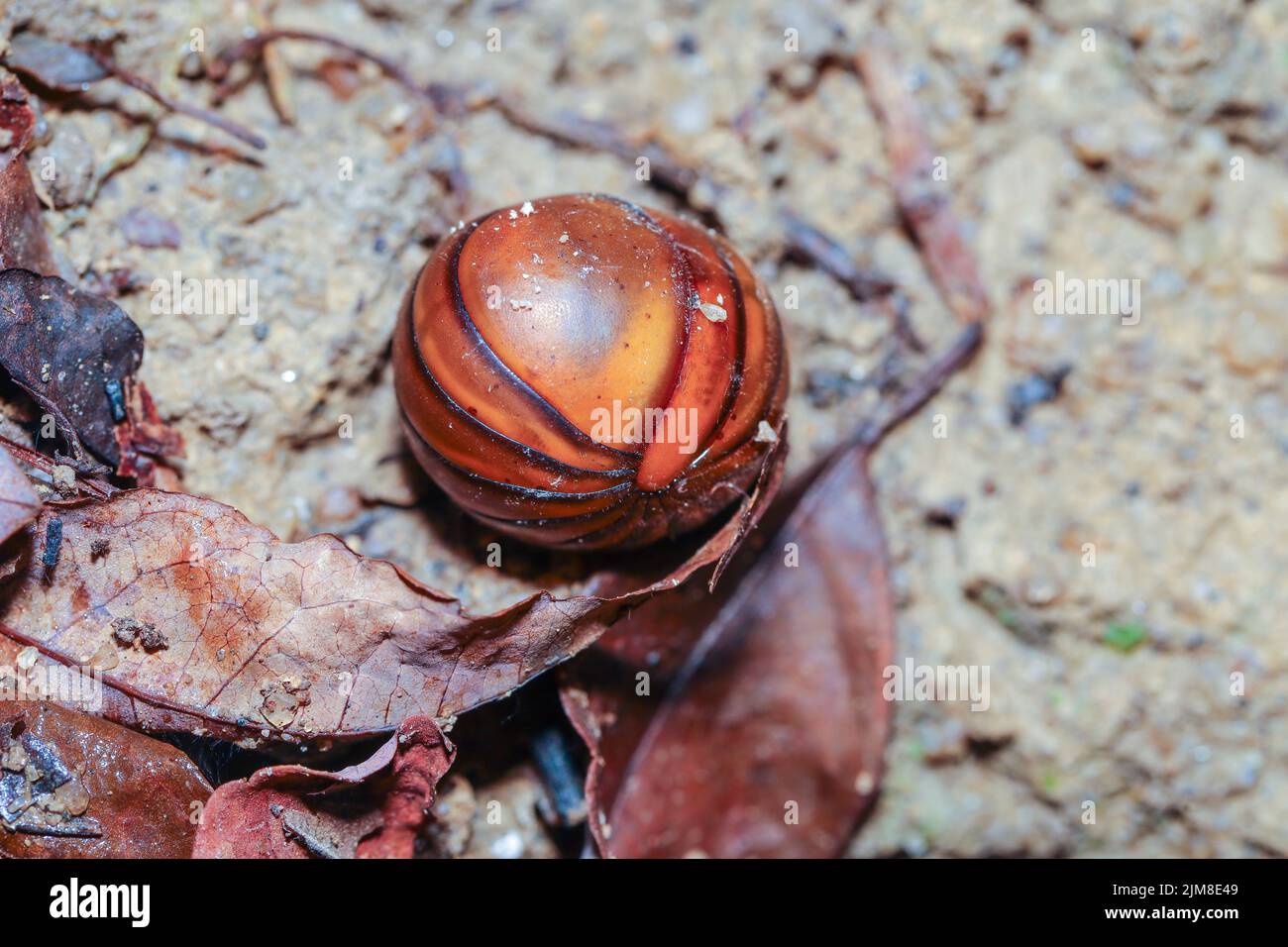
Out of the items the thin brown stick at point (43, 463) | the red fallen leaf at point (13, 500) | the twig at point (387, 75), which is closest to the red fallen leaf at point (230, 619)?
the thin brown stick at point (43, 463)

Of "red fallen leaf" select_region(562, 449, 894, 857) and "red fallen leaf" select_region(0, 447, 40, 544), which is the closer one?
"red fallen leaf" select_region(0, 447, 40, 544)

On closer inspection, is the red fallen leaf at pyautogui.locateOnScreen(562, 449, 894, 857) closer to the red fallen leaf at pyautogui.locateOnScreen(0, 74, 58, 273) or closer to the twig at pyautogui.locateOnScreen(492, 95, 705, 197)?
the twig at pyautogui.locateOnScreen(492, 95, 705, 197)

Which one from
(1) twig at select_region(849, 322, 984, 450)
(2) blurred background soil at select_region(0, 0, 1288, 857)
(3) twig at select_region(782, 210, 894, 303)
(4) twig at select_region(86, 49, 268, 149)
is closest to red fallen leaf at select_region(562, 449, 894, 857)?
(1) twig at select_region(849, 322, 984, 450)

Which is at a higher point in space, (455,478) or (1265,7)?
(1265,7)

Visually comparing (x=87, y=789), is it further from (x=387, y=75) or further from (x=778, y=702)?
(x=387, y=75)

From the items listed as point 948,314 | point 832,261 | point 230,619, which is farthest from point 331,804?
point 948,314

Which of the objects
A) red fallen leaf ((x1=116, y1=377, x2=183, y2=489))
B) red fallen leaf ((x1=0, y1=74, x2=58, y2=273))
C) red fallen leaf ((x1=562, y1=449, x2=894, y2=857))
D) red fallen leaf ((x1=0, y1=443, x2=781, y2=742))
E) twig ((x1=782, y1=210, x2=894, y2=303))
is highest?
red fallen leaf ((x1=0, y1=74, x2=58, y2=273))

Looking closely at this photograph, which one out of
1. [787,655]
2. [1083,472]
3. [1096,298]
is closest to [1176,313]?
[1096,298]

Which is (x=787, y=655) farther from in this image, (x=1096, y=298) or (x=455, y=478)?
(x=1096, y=298)
